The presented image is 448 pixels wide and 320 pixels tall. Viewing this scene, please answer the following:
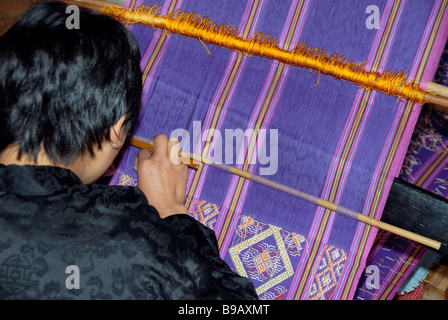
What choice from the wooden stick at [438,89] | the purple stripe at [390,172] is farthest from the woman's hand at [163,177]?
the wooden stick at [438,89]

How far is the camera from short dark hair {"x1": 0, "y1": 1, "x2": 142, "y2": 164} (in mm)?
1224

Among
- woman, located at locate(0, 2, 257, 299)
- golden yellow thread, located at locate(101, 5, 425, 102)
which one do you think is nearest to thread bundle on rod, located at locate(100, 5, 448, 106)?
golden yellow thread, located at locate(101, 5, 425, 102)

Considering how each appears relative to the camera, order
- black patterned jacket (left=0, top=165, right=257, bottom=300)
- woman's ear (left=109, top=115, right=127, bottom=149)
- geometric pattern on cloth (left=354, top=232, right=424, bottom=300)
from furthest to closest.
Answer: geometric pattern on cloth (left=354, top=232, right=424, bottom=300) → woman's ear (left=109, top=115, right=127, bottom=149) → black patterned jacket (left=0, top=165, right=257, bottom=300)

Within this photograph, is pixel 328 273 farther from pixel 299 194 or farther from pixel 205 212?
pixel 205 212

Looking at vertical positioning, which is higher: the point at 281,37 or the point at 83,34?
A: the point at 281,37

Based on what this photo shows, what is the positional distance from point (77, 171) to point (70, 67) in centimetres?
31

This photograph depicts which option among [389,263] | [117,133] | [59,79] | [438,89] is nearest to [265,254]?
[117,133]

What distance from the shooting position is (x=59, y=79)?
123cm

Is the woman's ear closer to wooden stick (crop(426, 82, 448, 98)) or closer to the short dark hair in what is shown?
the short dark hair

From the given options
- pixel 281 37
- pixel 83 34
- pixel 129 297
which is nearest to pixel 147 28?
pixel 281 37

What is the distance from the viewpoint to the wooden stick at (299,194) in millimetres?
1583

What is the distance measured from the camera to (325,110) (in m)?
1.75
